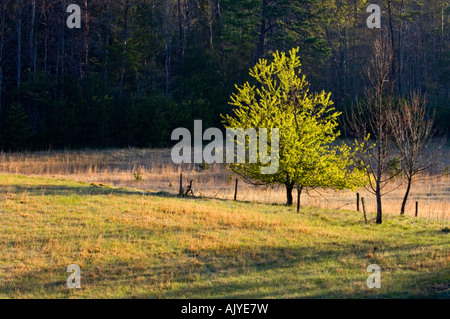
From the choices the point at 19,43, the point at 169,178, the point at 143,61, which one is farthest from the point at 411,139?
the point at 143,61

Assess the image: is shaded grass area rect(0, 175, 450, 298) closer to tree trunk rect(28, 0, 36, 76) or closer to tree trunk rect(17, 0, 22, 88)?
tree trunk rect(17, 0, 22, 88)

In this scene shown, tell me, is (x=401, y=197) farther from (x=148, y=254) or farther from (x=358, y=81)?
(x=358, y=81)

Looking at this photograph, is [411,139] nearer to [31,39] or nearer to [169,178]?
[169,178]

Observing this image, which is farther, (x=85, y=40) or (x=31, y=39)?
(x=31, y=39)

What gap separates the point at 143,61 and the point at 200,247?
46433 millimetres

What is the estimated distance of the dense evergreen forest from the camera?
163 feet

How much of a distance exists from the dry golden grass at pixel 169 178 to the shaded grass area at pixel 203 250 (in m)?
5.28

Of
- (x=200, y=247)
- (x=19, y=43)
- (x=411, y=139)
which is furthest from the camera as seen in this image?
(x=19, y=43)

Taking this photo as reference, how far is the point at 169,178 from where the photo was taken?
38.0 meters

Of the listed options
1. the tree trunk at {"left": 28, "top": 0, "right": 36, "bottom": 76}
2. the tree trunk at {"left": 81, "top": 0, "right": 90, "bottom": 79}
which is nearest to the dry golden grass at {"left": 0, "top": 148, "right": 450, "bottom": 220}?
the tree trunk at {"left": 81, "top": 0, "right": 90, "bottom": 79}

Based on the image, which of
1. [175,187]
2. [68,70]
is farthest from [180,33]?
[175,187]

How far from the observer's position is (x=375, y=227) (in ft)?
70.4

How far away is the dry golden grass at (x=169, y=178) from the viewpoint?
29906mm
